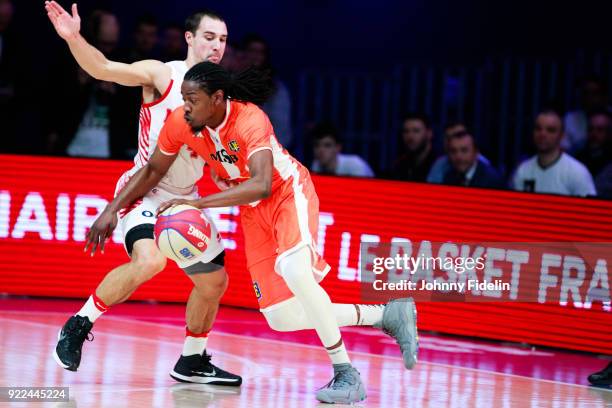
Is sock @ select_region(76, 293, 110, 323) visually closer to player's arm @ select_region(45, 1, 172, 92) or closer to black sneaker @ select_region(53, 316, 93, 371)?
black sneaker @ select_region(53, 316, 93, 371)

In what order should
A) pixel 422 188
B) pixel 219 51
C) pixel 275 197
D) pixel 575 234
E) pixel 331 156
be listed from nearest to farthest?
pixel 275 197, pixel 219 51, pixel 575 234, pixel 422 188, pixel 331 156

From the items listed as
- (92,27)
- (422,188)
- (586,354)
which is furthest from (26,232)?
(586,354)

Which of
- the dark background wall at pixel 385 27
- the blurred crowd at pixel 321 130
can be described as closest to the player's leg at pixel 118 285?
the blurred crowd at pixel 321 130

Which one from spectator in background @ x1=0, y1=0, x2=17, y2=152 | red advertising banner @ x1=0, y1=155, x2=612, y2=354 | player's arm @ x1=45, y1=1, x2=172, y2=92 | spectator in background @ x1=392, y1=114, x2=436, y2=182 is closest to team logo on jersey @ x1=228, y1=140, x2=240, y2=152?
player's arm @ x1=45, y1=1, x2=172, y2=92

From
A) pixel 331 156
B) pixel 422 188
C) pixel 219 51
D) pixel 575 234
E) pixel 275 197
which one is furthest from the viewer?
pixel 331 156

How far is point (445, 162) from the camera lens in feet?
33.6

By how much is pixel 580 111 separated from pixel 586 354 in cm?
311

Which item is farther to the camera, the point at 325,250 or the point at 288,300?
the point at 325,250

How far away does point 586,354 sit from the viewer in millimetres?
8609

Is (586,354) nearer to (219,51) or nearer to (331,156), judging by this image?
(331,156)

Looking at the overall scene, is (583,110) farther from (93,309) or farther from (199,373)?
(93,309)

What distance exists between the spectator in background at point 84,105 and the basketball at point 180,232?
14.3 feet

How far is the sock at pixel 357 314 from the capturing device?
6562 millimetres

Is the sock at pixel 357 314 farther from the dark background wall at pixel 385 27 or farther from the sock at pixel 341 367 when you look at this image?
the dark background wall at pixel 385 27
